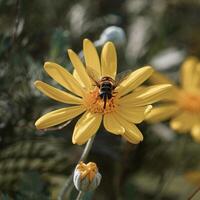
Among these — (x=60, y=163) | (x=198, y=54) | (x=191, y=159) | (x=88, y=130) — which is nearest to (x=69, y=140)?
(x=60, y=163)

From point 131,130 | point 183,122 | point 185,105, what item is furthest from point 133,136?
point 185,105

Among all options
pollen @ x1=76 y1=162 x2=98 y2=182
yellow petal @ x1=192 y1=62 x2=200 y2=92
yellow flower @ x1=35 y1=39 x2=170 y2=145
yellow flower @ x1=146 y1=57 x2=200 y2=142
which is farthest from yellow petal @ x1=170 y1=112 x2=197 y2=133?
pollen @ x1=76 y1=162 x2=98 y2=182

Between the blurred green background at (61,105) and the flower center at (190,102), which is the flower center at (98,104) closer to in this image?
the blurred green background at (61,105)

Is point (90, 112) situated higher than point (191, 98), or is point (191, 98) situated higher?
point (191, 98)

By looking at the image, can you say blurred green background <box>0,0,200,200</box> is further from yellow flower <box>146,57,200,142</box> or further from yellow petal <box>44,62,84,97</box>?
yellow petal <box>44,62,84,97</box>

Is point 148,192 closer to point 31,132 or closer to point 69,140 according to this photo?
point 69,140

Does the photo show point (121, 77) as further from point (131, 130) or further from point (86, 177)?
point (86, 177)
